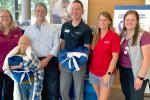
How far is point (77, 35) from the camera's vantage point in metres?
2.85

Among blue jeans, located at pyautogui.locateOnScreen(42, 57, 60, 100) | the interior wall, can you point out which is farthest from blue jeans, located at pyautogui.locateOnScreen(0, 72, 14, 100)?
the interior wall

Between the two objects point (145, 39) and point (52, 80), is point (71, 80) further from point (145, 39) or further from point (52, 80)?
point (145, 39)

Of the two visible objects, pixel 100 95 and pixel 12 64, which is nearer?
pixel 100 95

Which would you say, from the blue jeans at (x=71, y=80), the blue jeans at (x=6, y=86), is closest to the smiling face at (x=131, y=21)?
the blue jeans at (x=71, y=80)

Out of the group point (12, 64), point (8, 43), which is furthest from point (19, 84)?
point (8, 43)

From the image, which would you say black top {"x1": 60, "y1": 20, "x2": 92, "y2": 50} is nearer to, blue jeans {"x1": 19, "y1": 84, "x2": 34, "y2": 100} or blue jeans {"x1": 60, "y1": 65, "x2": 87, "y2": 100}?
blue jeans {"x1": 60, "y1": 65, "x2": 87, "y2": 100}

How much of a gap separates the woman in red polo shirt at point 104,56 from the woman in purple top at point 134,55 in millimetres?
102

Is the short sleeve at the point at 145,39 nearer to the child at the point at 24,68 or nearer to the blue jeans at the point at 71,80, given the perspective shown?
the blue jeans at the point at 71,80

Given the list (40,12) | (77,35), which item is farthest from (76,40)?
(40,12)

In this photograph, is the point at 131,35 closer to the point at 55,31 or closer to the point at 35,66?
the point at 55,31

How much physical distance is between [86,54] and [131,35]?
61 cm

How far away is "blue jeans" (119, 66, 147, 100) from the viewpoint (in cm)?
241

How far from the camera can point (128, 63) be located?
8.16 ft

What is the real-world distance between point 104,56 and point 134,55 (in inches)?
14.3
